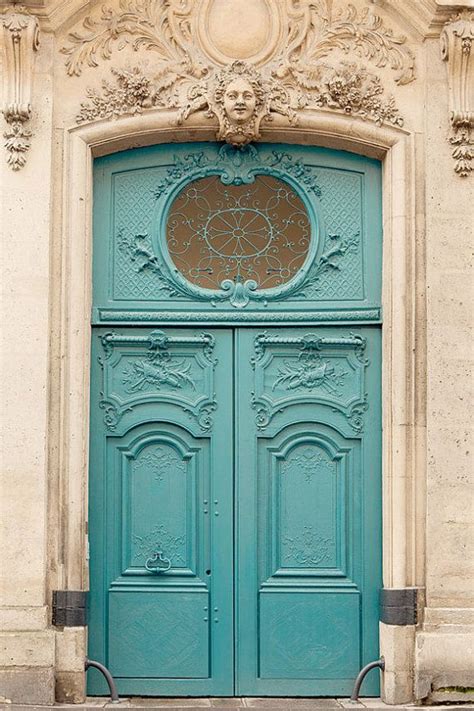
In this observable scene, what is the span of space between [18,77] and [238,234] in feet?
5.37

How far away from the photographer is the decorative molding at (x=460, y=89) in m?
8.04

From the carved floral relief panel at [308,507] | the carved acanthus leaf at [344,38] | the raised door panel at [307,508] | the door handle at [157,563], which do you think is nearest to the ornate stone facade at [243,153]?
the carved acanthus leaf at [344,38]

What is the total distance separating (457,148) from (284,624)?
10.1 feet

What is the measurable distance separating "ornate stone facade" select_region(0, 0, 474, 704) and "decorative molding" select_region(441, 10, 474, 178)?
12 millimetres

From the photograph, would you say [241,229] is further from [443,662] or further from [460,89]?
[443,662]

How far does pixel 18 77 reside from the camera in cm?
798

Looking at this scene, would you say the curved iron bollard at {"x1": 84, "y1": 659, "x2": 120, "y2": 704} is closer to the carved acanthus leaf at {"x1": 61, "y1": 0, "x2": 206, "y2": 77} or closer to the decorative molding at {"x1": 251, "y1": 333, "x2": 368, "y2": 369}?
the decorative molding at {"x1": 251, "y1": 333, "x2": 368, "y2": 369}

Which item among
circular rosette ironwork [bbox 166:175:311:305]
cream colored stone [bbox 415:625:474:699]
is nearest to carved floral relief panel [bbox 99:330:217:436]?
circular rosette ironwork [bbox 166:175:311:305]

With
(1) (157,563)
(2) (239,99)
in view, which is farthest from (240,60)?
(1) (157,563)

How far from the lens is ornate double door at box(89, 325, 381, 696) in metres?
8.16

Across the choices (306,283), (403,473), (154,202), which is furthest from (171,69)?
(403,473)

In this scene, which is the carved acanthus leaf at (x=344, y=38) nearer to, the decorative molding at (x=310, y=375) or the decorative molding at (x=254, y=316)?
the decorative molding at (x=254, y=316)

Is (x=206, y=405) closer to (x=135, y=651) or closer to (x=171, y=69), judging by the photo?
(x=135, y=651)

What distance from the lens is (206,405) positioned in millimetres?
8266
